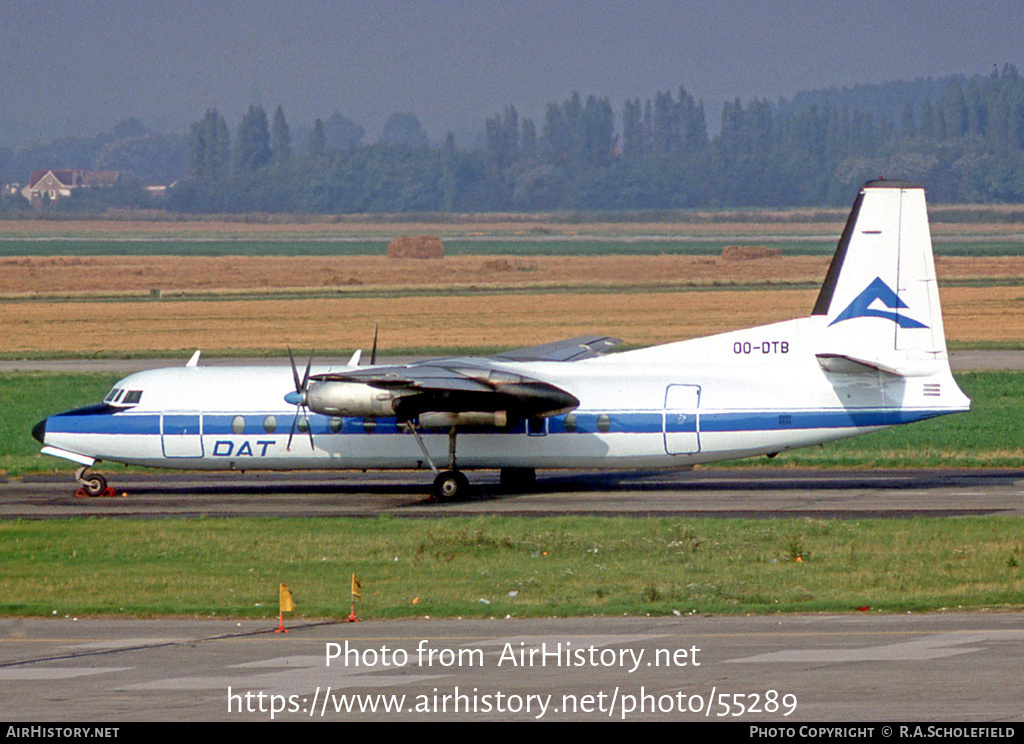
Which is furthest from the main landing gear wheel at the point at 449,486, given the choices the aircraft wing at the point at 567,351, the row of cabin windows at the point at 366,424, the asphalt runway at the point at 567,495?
the aircraft wing at the point at 567,351

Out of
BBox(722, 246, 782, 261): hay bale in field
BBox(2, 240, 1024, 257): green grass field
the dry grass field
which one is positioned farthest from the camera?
BBox(2, 240, 1024, 257): green grass field

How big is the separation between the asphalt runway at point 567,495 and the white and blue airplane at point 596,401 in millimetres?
945

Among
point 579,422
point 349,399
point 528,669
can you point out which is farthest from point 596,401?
point 528,669

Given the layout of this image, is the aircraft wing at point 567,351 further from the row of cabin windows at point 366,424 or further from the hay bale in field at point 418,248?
the hay bale in field at point 418,248

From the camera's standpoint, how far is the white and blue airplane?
2948 centimetres

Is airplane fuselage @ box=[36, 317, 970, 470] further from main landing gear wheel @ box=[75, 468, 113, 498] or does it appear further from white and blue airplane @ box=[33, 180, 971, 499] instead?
main landing gear wheel @ box=[75, 468, 113, 498]

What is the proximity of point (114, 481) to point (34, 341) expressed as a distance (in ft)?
137

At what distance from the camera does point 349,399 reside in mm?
29797

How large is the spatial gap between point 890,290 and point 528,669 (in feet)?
59.2

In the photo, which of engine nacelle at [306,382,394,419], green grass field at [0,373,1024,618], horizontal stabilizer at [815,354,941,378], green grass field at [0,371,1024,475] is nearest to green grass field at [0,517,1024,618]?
green grass field at [0,373,1024,618]

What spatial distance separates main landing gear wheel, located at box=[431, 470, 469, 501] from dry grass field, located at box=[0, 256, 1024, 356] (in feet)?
111

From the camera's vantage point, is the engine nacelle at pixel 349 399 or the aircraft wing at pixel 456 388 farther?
the engine nacelle at pixel 349 399

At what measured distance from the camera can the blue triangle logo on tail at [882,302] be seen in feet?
96.7

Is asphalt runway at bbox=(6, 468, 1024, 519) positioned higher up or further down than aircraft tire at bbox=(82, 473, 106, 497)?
further down
